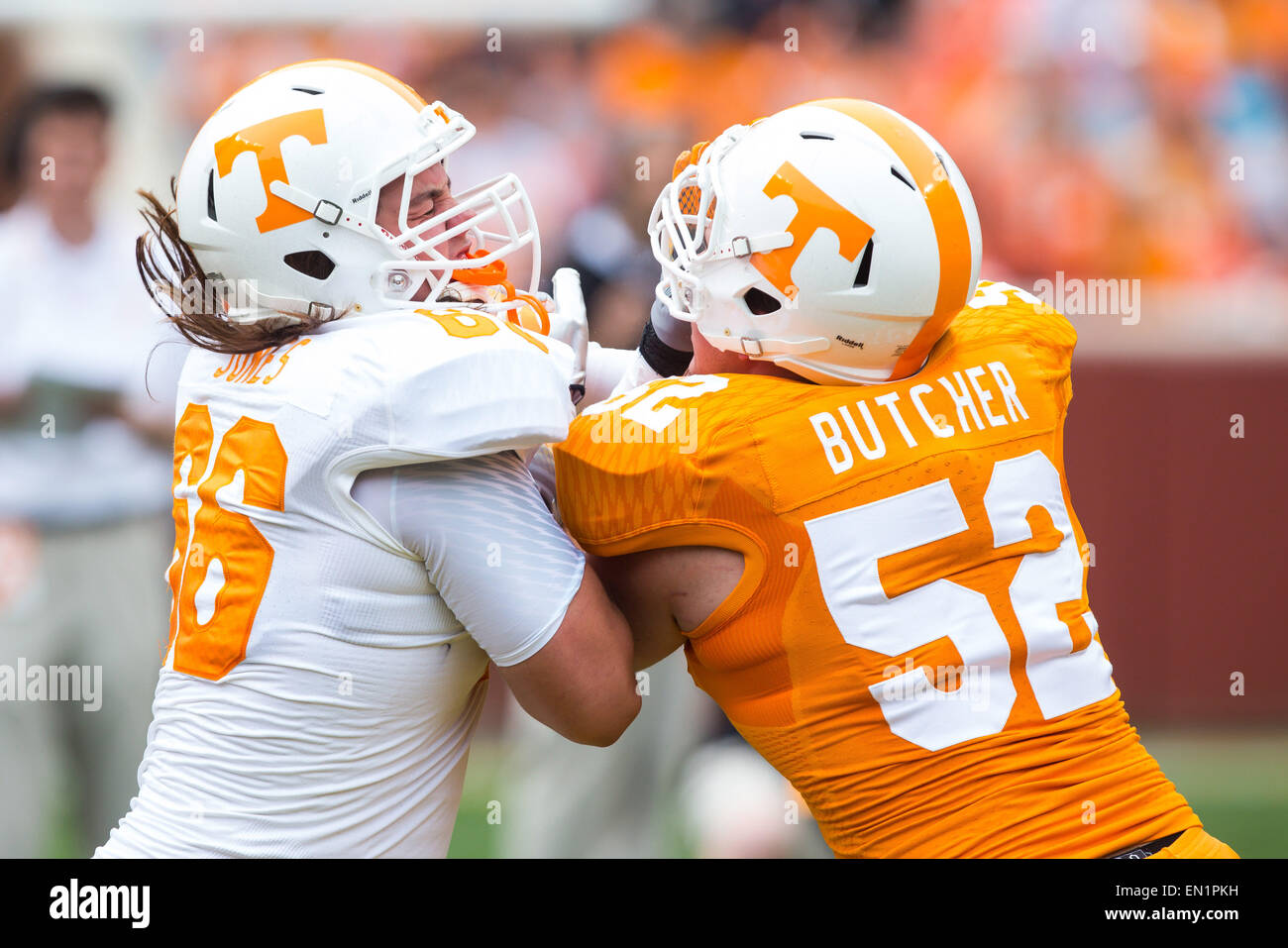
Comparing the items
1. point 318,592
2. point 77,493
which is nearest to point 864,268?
point 318,592

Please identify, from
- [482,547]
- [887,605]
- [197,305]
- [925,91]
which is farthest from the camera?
[925,91]

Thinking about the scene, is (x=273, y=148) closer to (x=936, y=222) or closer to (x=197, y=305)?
(x=197, y=305)

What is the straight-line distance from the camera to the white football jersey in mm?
1871

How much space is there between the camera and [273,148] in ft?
6.48

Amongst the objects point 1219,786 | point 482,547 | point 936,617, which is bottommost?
point 1219,786

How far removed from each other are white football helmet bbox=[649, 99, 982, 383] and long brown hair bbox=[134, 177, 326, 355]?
669mm

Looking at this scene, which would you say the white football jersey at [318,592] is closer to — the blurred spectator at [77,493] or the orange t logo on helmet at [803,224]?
the orange t logo on helmet at [803,224]

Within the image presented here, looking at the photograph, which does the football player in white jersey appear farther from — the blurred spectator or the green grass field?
the green grass field

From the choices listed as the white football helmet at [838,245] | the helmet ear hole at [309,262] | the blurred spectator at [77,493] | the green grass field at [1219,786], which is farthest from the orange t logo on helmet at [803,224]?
the green grass field at [1219,786]

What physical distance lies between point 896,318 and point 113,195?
176 inches

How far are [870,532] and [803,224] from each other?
0.48 meters

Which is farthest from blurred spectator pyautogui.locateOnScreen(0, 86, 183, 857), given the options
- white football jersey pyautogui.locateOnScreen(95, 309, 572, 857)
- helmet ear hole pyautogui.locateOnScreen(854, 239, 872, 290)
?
helmet ear hole pyautogui.locateOnScreen(854, 239, 872, 290)

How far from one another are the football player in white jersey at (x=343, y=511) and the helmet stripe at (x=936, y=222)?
597 mm

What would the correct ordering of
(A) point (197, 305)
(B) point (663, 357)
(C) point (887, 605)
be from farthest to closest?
1. (B) point (663, 357)
2. (A) point (197, 305)
3. (C) point (887, 605)
